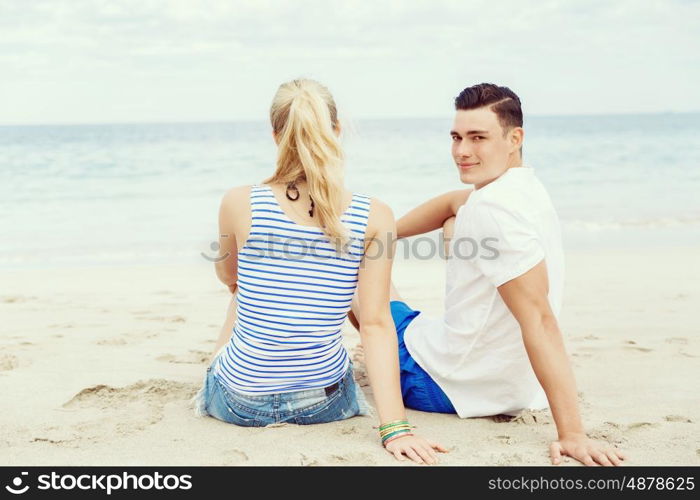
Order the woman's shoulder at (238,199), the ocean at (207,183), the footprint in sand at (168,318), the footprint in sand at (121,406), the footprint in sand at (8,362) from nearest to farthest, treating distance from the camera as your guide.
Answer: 1. the woman's shoulder at (238,199)
2. the footprint in sand at (121,406)
3. the footprint in sand at (8,362)
4. the footprint in sand at (168,318)
5. the ocean at (207,183)

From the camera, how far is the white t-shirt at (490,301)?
8.90ft

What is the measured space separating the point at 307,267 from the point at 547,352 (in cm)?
94

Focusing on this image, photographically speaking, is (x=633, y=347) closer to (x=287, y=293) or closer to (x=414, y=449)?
(x=414, y=449)

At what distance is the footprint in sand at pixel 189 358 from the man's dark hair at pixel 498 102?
7.15 ft

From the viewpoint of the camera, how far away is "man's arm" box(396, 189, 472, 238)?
3436 mm

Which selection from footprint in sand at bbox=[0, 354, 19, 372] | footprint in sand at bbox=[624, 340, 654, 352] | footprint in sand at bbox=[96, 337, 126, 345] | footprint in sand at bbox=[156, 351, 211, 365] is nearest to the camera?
footprint in sand at bbox=[0, 354, 19, 372]

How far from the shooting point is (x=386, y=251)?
284cm

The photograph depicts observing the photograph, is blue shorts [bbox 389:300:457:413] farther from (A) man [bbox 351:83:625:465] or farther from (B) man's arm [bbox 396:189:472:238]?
(B) man's arm [bbox 396:189:472:238]

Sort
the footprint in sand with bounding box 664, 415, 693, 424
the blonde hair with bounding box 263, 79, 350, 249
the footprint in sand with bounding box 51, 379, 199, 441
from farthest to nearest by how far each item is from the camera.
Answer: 1. the footprint in sand with bounding box 664, 415, 693, 424
2. the footprint in sand with bounding box 51, 379, 199, 441
3. the blonde hair with bounding box 263, 79, 350, 249

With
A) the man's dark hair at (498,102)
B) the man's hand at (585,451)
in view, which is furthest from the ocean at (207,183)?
the man's hand at (585,451)

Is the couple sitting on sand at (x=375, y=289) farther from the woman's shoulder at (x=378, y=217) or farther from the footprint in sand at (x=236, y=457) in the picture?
the footprint in sand at (x=236, y=457)

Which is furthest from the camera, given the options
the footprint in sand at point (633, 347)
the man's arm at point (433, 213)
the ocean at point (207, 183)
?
the ocean at point (207, 183)

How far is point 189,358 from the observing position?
14.1 ft

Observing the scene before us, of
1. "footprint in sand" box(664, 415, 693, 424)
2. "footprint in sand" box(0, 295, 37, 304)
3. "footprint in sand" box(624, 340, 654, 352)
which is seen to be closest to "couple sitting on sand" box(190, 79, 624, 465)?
"footprint in sand" box(664, 415, 693, 424)
